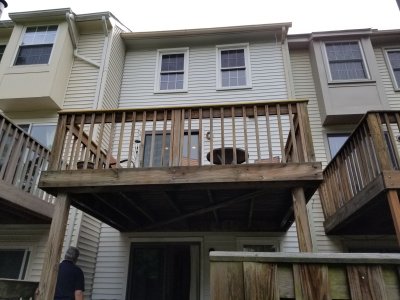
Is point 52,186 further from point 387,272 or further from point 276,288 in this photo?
point 387,272

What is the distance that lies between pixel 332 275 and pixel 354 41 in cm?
915

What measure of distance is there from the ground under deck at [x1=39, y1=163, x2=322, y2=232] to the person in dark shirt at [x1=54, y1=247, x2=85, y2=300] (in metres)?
0.85

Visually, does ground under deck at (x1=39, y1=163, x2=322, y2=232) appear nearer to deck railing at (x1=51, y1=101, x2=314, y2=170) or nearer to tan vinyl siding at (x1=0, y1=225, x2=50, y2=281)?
deck railing at (x1=51, y1=101, x2=314, y2=170)

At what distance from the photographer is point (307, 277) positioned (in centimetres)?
140

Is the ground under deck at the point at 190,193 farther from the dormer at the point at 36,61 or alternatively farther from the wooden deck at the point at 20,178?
the dormer at the point at 36,61

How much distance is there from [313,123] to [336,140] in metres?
0.71

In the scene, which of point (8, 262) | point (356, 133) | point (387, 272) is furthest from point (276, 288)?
point (8, 262)

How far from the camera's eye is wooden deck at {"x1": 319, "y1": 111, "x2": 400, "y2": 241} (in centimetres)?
389

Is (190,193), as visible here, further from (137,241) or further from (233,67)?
(233,67)

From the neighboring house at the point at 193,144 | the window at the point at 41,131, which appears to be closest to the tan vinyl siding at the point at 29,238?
the neighboring house at the point at 193,144

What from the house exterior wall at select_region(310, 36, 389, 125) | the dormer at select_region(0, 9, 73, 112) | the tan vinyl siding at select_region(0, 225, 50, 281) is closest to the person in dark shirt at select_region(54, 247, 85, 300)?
the tan vinyl siding at select_region(0, 225, 50, 281)

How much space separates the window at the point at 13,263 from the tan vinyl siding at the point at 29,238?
11 cm

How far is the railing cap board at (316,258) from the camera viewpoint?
1387 millimetres

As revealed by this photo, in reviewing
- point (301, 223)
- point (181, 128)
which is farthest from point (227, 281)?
point (181, 128)
